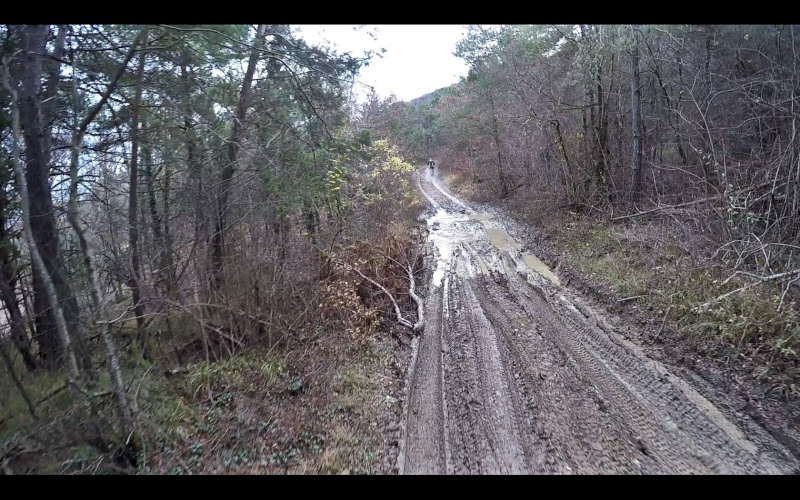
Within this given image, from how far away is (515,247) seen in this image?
39.8 feet

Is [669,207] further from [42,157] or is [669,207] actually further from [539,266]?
[42,157]

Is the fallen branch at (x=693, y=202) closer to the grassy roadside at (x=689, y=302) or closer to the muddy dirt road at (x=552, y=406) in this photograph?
the grassy roadside at (x=689, y=302)

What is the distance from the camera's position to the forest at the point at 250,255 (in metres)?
3.88

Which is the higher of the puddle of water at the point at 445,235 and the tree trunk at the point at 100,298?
the tree trunk at the point at 100,298

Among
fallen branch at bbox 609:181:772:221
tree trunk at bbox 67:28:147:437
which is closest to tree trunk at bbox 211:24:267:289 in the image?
tree trunk at bbox 67:28:147:437

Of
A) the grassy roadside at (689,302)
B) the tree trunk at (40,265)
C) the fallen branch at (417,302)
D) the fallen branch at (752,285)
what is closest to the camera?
the tree trunk at (40,265)

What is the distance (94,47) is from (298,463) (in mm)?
5313

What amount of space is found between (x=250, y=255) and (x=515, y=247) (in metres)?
8.30

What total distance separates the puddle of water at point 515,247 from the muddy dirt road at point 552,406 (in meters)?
1.67

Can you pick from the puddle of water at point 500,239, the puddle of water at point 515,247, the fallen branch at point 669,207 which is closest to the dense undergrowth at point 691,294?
the fallen branch at point 669,207

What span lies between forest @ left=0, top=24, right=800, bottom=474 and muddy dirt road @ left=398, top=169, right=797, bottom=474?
0.46m

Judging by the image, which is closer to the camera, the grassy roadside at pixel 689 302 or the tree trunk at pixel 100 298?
the tree trunk at pixel 100 298
